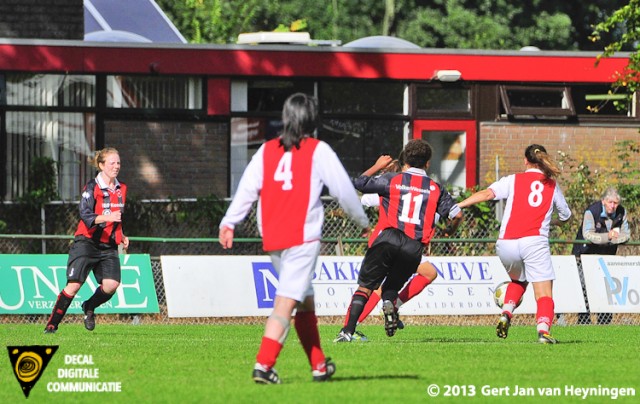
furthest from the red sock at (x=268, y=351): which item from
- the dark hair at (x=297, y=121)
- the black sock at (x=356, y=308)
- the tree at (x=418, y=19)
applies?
the tree at (x=418, y=19)

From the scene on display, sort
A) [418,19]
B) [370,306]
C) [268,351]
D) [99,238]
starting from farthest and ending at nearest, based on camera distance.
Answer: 1. [418,19]
2. [99,238]
3. [370,306]
4. [268,351]

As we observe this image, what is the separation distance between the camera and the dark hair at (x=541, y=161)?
12.6 m

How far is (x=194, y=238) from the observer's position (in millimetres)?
21062

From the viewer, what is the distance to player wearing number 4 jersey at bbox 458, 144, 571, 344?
12633mm

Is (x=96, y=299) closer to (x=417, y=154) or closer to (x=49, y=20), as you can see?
(x=417, y=154)

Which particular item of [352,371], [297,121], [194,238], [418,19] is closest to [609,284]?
[194,238]

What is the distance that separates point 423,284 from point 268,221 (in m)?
5.10

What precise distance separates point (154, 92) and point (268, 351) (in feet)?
47.8

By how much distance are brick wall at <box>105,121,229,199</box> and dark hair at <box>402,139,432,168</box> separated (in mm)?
10412

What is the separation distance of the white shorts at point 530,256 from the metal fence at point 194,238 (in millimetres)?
6697

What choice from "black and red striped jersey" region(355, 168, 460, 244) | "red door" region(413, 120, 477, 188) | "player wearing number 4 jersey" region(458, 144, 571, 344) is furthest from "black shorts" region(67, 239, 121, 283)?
"red door" region(413, 120, 477, 188)

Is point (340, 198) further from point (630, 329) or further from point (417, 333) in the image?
point (630, 329)

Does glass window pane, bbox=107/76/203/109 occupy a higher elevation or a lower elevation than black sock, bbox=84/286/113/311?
higher

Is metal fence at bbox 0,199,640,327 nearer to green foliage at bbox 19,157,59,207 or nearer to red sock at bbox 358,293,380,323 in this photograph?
green foliage at bbox 19,157,59,207
